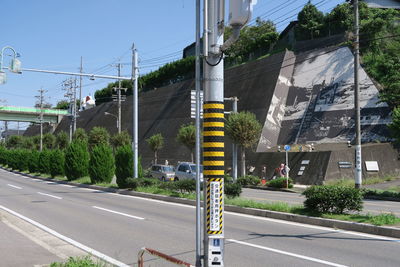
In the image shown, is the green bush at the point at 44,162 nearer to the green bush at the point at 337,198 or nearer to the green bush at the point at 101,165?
the green bush at the point at 101,165

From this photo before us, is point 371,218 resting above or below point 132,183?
below

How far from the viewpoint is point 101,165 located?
93.8 feet

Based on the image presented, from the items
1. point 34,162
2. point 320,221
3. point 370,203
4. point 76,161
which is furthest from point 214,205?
point 34,162

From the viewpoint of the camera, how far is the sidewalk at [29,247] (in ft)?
24.4

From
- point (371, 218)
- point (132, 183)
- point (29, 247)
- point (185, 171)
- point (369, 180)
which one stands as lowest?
point (29, 247)

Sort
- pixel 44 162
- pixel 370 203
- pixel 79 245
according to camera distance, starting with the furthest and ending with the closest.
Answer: pixel 44 162
pixel 370 203
pixel 79 245

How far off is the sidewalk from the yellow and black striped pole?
3.28 meters

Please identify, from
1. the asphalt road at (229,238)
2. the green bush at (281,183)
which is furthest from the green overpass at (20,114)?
the asphalt road at (229,238)

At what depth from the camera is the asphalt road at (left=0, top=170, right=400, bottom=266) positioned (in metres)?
8.09

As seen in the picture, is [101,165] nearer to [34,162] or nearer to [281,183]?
[281,183]

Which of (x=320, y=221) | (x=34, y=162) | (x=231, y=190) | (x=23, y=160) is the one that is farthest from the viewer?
(x=23, y=160)

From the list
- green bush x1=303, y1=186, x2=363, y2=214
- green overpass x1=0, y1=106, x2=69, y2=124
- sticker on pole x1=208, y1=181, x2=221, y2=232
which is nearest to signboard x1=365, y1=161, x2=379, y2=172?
green bush x1=303, y1=186, x2=363, y2=214

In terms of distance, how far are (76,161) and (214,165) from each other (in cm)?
2946

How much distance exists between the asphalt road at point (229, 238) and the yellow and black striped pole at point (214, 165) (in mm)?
2005
